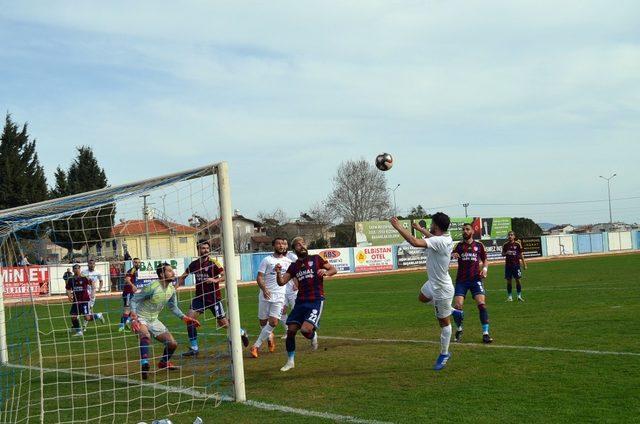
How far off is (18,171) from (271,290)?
47823 mm

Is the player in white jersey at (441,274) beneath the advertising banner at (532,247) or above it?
above

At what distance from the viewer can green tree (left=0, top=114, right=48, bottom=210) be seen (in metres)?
53.4

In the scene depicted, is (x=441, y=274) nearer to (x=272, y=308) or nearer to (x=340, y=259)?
(x=272, y=308)

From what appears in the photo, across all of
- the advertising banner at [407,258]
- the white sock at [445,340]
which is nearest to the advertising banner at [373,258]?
the advertising banner at [407,258]

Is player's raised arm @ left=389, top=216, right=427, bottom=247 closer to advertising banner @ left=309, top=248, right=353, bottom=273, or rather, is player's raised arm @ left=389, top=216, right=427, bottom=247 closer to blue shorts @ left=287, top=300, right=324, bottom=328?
blue shorts @ left=287, top=300, right=324, bottom=328

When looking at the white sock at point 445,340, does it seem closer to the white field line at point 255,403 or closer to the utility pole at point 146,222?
the white field line at point 255,403

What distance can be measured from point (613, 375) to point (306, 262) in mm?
4720

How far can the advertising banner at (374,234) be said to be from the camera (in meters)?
59.9

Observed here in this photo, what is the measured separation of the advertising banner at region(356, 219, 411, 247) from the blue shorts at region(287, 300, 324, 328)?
160 feet

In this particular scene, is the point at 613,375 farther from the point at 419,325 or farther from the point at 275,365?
the point at 419,325

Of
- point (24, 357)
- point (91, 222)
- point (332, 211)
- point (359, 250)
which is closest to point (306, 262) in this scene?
point (91, 222)

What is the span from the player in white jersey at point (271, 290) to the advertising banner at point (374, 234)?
4638cm

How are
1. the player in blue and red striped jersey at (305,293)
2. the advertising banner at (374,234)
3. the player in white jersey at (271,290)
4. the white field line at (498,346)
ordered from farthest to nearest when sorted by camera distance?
the advertising banner at (374,234) → the player in white jersey at (271,290) → the player in blue and red striped jersey at (305,293) → the white field line at (498,346)

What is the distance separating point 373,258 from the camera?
174ft
